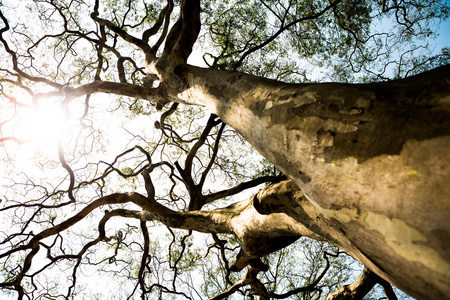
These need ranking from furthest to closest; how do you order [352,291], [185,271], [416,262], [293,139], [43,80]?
[185,271] < [43,80] < [352,291] < [293,139] < [416,262]

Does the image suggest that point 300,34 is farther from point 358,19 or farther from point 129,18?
point 129,18

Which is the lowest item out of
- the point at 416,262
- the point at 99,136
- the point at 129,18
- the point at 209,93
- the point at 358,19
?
the point at 416,262

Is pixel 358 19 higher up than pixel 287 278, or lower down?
higher up

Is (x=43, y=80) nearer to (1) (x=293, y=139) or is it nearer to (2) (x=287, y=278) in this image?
(1) (x=293, y=139)

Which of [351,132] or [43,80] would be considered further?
[43,80]

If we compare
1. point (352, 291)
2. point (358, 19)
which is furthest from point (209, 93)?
point (358, 19)

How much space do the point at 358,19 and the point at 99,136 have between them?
25.1 feet

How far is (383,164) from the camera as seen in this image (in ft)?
2.47

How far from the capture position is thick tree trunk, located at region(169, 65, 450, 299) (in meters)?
0.64

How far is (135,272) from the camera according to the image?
7.27m

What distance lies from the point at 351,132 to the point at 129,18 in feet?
24.4

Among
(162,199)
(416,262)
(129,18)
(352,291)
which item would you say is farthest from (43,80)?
(352,291)

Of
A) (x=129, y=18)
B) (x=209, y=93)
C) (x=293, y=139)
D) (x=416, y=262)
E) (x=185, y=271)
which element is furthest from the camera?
(x=185, y=271)

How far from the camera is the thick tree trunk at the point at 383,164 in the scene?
25.1 inches
